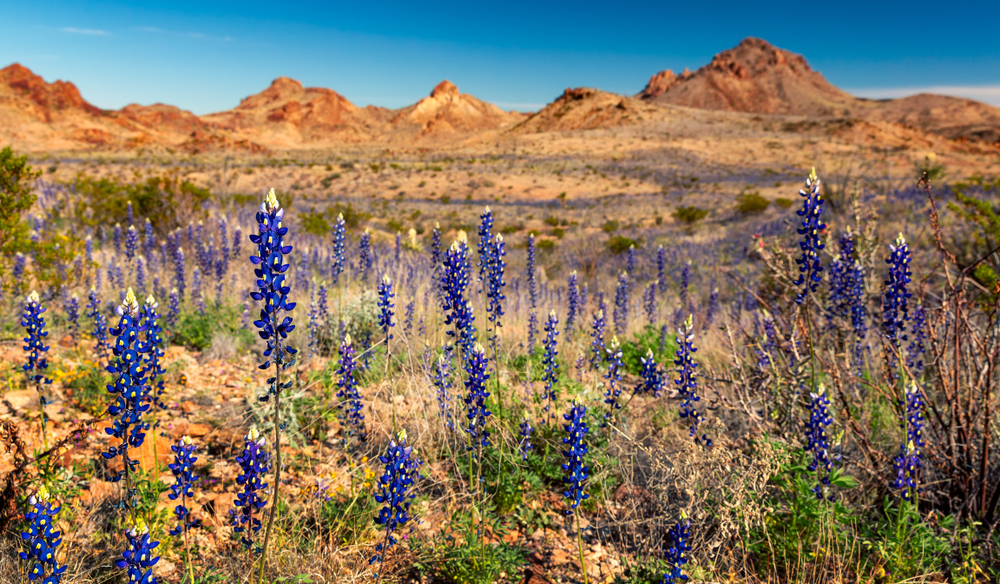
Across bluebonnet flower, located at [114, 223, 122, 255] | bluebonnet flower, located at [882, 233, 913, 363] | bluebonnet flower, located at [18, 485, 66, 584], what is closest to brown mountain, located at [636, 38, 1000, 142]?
bluebonnet flower, located at [882, 233, 913, 363]

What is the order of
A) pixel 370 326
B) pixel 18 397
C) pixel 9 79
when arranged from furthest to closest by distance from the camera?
pixel 9 79, pixel 370 326, pixel 18 397

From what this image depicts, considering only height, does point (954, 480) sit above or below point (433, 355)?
below

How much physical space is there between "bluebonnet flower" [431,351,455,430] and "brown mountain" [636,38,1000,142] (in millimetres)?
128757

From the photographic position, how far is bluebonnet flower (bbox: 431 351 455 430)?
368 centimetres

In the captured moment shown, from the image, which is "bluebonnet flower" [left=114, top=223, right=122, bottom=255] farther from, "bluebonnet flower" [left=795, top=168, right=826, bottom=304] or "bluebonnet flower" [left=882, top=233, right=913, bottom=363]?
"bluebonnet flower" [left=882, top=233, right=913, bottom=363]

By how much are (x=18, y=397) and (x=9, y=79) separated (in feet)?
408

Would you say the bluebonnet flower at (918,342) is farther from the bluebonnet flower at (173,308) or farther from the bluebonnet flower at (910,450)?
the bluebonnet flower at (173,308)

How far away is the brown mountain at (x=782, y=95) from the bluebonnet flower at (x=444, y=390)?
422 feet

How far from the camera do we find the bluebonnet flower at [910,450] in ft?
9.27

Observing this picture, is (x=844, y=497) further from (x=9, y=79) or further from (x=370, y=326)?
(x=9, y=79)

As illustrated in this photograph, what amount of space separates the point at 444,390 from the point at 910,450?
9.87ft

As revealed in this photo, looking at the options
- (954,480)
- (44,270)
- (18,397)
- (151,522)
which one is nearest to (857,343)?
(954,480)

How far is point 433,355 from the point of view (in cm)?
429

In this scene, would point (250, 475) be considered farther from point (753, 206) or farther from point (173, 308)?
point (753, 206)
